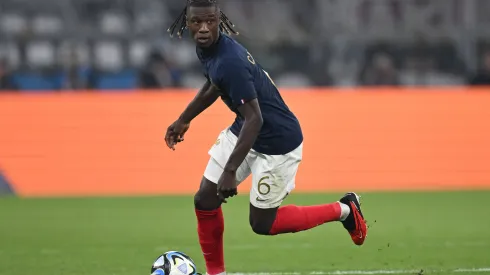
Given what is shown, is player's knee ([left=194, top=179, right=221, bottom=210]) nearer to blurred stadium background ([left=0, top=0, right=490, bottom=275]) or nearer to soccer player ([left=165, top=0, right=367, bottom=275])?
soccer player ([left=165, top=0, right=367, bottom=275])

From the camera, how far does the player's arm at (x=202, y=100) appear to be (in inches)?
287

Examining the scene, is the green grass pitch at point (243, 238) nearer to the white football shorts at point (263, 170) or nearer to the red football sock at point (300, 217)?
the red football sock at point (300, 217)

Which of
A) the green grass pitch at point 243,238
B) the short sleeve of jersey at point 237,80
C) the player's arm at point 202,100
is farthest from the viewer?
the green grass pitch at point 243,238

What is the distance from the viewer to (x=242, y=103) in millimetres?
6410

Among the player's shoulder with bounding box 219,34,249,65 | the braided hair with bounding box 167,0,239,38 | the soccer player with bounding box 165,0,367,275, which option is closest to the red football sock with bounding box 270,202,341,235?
the soccer player with bounding box 165,0,367,275

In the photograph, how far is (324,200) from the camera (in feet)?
43.1

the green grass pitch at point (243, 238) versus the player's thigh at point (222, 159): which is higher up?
the player's thigh at point (222, 159)

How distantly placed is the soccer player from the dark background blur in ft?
34.5

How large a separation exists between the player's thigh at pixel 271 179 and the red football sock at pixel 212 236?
0.94 ft

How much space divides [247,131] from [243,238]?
3.81 metres

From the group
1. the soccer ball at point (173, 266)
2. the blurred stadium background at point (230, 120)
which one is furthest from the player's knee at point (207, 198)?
the blurred stadium background at point (230, 120)

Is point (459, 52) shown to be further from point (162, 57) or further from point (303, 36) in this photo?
point (162, 57)

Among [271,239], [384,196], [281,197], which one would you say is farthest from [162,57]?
[281,197]

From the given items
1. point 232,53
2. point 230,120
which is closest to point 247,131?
point 232,53
